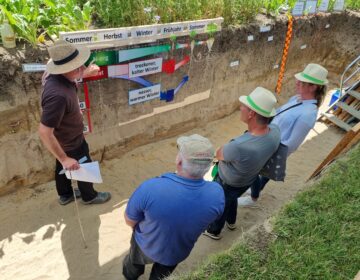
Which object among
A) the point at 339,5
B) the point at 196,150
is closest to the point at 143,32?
the point at 196,150

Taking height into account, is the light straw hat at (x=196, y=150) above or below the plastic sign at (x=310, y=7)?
below

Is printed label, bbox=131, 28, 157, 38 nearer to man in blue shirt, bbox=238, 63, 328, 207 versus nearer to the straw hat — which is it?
the straw hat

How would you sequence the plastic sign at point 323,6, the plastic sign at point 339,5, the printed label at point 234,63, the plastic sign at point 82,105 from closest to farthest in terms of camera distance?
the plastic sign at point 82,105
the printed label at point 234,63
the plastic sign at point 323,6
the plastic sign at point 339,5

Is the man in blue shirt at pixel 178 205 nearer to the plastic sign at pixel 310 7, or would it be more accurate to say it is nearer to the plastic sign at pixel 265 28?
the plastic sign at pixel 265 28

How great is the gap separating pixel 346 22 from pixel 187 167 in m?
8.82

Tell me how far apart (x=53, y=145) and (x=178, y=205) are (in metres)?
1.63

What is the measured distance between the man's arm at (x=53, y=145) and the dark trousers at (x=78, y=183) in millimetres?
302

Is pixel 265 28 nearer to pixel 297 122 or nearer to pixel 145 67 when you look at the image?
pixel 145 67

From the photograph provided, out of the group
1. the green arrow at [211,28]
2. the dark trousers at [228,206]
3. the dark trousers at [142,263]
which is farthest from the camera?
the green arrow at [211,28]

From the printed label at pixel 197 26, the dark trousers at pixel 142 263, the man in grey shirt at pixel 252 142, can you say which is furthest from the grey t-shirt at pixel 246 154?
the printed label at pixel 197 26

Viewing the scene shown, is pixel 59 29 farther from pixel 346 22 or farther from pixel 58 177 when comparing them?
pixel 346 22

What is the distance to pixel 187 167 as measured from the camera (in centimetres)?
228

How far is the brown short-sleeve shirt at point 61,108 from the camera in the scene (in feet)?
10.1

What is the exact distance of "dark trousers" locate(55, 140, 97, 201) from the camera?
3828 millimetres
